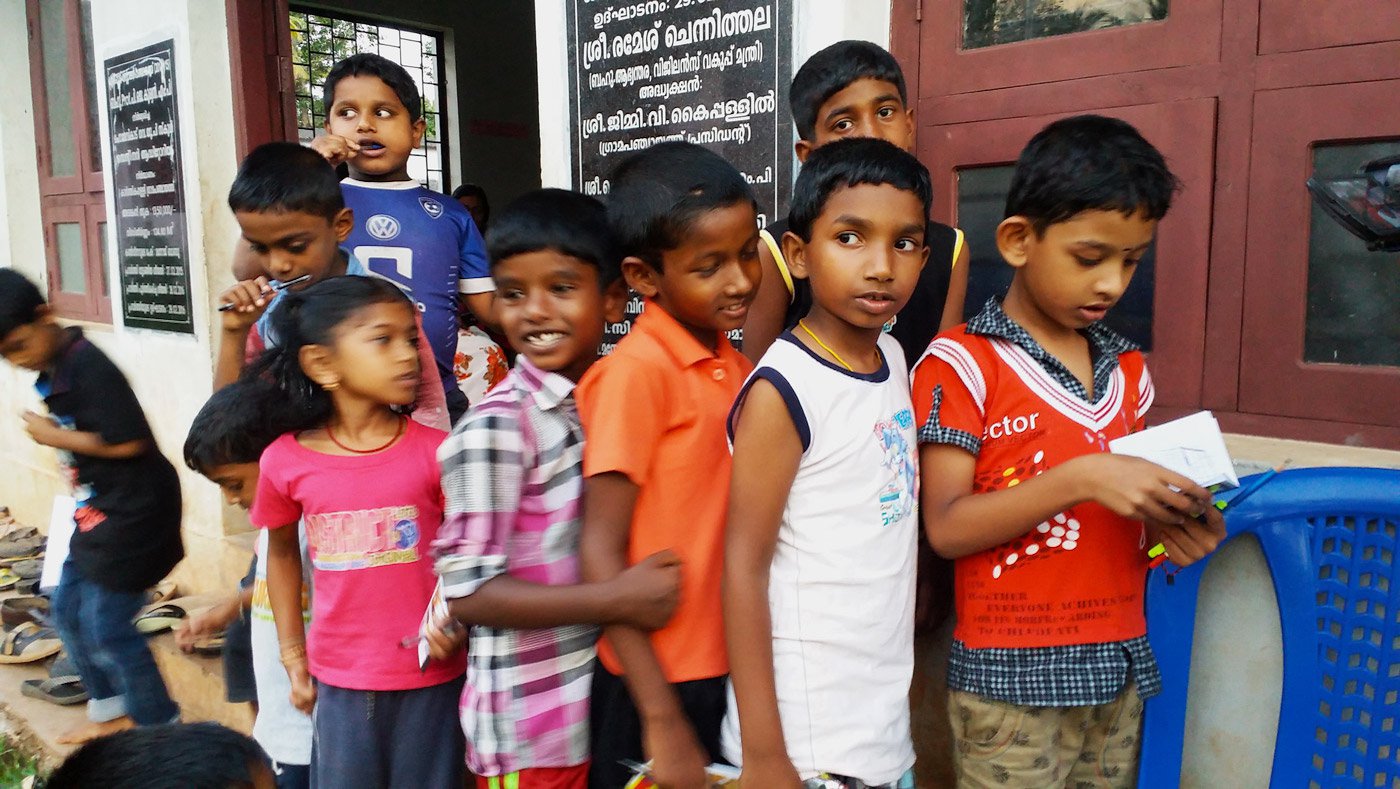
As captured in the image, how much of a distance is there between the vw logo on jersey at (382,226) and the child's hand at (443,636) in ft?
4.27

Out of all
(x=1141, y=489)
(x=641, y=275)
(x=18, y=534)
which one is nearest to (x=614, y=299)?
(x=641, y=275)

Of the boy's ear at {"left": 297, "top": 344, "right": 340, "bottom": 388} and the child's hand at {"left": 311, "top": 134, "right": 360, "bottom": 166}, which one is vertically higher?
the child's hand at {"left": 311, "top": 134, "right": 360, "bottom": 166}

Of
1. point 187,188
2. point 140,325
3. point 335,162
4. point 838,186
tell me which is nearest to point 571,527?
point 838,186

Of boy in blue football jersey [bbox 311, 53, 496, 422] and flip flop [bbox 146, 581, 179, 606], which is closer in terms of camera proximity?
boy in blue football jersey [bbox 311, 53, 496, 422]

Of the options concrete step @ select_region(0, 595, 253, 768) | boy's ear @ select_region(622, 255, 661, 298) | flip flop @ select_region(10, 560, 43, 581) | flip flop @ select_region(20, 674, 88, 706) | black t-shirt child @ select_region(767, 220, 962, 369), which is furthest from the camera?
flip flop @ select_region(10, 560, 43, 581)

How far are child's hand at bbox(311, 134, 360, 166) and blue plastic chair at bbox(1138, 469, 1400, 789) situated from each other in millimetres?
2206

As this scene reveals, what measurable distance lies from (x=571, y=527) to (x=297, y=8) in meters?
6.59

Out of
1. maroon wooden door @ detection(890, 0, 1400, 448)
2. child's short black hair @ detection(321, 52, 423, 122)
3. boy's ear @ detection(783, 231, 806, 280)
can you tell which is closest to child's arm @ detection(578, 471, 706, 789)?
boy's ear @ detection(783, 231, 806, 280)

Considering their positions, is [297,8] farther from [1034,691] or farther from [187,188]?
[1034,691]

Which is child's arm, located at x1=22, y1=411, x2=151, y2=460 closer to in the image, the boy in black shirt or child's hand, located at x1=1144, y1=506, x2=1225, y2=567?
the boy in black shirt

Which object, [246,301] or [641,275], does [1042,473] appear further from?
[246,301]

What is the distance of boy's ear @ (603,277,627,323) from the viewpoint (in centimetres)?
161

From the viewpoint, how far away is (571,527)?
1529mm

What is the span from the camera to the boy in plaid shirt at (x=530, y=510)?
145 cm
